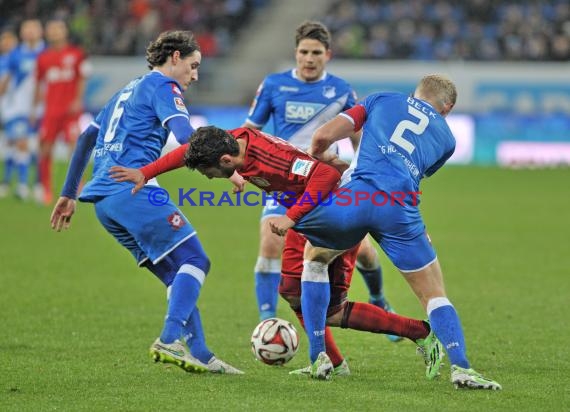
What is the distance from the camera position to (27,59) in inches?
734

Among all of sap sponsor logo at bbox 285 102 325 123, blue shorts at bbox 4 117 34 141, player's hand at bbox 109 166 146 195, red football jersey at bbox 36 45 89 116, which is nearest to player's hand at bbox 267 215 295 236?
player's hand at bbox 109 166 146 195

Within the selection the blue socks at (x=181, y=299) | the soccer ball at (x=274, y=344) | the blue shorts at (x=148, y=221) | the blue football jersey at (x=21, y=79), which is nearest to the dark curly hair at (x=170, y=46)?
the blue shorts at (x=148, y=221)

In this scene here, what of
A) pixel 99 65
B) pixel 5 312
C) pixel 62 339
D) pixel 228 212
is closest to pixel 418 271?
pixel 62 339

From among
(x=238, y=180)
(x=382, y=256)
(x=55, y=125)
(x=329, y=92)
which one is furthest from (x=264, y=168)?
(x=55, y=125)

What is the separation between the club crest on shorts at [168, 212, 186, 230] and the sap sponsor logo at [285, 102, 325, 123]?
2371 mm

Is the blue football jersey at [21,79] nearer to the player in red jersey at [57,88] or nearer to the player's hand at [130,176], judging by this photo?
the player in red jersey at [57,88]

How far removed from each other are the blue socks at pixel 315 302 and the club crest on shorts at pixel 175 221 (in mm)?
844

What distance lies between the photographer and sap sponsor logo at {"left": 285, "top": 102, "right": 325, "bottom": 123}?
8.90 meters

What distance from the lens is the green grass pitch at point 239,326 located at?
6105 mm

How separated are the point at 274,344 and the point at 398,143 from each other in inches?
60.6

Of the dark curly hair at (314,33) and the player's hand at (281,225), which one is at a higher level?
the dark curly hair at (314,33)

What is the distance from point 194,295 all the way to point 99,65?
23.8m

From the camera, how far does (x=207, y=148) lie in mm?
6230

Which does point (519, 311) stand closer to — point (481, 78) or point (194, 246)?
point (194, 246)
